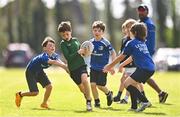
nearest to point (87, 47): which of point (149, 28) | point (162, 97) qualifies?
point (149, 28)

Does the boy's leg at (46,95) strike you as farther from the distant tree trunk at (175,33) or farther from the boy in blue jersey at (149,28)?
the distant tree trunk at (175,33)

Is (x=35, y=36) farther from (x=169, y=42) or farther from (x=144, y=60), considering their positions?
(x=144, y=60)

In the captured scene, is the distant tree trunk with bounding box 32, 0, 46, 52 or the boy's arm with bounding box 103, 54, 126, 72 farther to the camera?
the distant tree trunk with bounding box 32, 0, 46, 52

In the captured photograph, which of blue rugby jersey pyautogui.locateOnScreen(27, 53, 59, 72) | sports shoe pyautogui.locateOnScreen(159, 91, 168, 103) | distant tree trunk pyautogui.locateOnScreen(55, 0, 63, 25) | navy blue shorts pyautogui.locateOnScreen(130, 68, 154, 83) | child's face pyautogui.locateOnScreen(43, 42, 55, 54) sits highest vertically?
distant tree trunk pyautogui.locateOnScreen(55, 0, 63, 25)

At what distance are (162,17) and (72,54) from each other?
64.3 m

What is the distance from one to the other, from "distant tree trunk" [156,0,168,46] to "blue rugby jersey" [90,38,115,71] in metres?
62.8

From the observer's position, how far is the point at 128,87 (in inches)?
614

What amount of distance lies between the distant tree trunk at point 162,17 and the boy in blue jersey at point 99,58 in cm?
6276

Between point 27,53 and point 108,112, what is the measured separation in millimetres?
38778

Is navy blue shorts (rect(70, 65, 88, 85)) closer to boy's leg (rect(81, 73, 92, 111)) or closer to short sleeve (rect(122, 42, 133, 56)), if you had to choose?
boy's leg (rect(81, 73, 92, 111))

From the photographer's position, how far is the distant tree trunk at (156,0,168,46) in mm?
79625

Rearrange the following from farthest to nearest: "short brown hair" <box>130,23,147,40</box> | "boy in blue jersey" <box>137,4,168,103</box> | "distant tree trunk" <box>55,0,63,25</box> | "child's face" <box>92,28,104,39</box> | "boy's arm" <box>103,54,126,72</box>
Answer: "distant tree trunk" <box>55,0,63,25</box> → "boy in blue jersey" <box>137,4,168,103</box> → "child's face" <box>92,28,104,39</box> → "boy's arm" <box>103,54,126,72</box> → "short brown hair" <box>130,23,147,40</box>

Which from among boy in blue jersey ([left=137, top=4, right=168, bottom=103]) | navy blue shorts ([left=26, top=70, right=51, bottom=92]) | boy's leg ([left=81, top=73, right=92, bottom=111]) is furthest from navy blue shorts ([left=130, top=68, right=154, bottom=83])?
boy in blue jersey ([left=137, top=4, right=168, bottom=103])

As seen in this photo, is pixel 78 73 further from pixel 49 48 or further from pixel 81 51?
pixel 49 48
